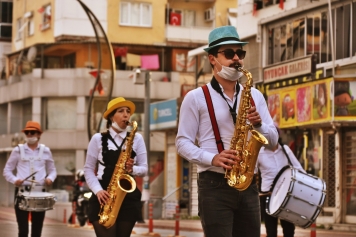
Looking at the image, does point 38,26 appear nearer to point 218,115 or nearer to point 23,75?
point 23,75

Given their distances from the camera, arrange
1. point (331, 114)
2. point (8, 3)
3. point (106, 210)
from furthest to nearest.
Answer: point (8, 3) < point (331, 114) < point (106, 210)

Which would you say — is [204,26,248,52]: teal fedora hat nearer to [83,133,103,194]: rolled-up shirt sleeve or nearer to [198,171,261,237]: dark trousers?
[198,171,261,237]: dark trousers

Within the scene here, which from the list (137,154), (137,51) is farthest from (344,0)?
(137,51)

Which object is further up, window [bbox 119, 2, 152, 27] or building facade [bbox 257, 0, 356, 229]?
window [bbox 119, 2, 152, 27]

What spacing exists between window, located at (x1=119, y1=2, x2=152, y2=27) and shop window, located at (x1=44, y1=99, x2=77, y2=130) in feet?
19.0

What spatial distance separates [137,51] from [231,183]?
53045 millimetres

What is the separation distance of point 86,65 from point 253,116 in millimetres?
52335

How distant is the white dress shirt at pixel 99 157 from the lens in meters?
11.3

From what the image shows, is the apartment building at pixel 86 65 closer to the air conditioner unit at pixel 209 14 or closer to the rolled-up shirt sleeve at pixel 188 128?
the air conditioner unit at pixel 209 14

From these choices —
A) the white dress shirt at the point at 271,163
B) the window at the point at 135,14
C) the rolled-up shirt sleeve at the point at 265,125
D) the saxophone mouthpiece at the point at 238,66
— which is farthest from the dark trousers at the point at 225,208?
the window at the point at 135,14

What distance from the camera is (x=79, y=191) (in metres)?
33.2

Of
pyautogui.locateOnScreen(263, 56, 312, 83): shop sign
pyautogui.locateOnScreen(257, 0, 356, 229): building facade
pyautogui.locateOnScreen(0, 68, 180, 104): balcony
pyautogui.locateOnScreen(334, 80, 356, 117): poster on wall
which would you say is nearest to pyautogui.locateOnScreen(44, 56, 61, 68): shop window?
pyautogui.locateOnScreen(0, 68, 180, 104): balcony

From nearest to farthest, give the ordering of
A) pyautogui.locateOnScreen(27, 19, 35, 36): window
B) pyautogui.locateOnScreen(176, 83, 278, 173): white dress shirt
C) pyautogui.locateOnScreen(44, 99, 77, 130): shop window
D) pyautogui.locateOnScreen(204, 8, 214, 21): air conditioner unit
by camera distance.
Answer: pyautogui.locateOnScreen(176, 83, 278, 173): white dress shirt → pyautogui.locateOnScreen(44, 99, 77, 130): shop window → pyautogui.locateOnScreen(204, 8, 214, 21): air conditioner unit → pyautogui.locateOnScreen(27, 19, 35, 36): window

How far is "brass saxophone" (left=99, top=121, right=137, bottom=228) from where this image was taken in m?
10.9
